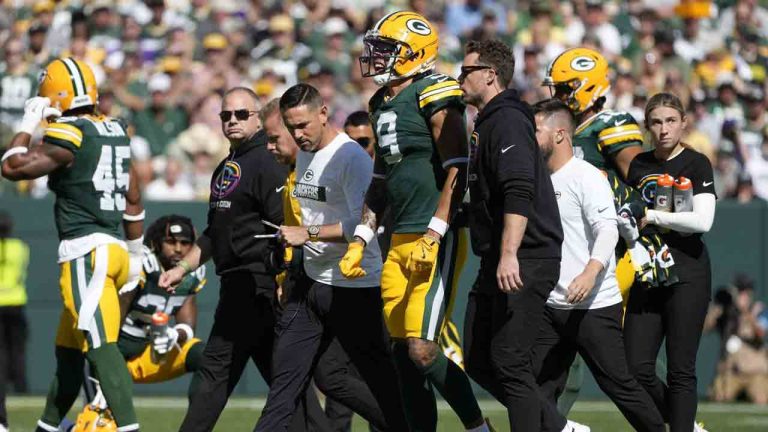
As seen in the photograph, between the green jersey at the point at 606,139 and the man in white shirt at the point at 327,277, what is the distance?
1.45 m

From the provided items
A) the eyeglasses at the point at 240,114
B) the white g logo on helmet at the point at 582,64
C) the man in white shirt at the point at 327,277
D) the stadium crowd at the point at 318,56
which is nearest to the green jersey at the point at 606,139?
the white g logo on helmet at the point at 582,64

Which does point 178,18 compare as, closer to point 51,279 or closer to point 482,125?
point 51,279

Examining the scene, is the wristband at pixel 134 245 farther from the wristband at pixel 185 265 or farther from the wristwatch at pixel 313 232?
the wristwatch at pixel 313 232

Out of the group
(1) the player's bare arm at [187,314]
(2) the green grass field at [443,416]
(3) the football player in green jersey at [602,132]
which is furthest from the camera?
(2) the green grass field at [443,416]

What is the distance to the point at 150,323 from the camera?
944 cm

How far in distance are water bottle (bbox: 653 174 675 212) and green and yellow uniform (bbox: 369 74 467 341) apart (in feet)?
3.97

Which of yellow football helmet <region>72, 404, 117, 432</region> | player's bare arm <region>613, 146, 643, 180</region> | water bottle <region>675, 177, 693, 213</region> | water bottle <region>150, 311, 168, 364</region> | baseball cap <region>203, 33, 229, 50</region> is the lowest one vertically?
yellow football helmet <region>72, 404, 117, 432</region>

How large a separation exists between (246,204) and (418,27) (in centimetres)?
139

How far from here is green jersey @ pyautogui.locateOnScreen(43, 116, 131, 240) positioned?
312 inches

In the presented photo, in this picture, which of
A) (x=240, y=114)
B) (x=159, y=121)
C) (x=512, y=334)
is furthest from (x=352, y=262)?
(x=159, y=121)

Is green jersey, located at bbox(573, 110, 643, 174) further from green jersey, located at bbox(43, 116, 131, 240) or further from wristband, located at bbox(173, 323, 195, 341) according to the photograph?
wristband, located at bbox(173, 323, 195, 341)

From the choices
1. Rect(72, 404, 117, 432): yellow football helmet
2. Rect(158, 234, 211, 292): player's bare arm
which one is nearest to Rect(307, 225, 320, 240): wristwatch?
Rect(158, 234, 211, 292): player's bare arm

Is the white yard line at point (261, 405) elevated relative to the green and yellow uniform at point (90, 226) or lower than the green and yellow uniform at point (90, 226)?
lower

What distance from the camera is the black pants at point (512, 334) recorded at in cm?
661
